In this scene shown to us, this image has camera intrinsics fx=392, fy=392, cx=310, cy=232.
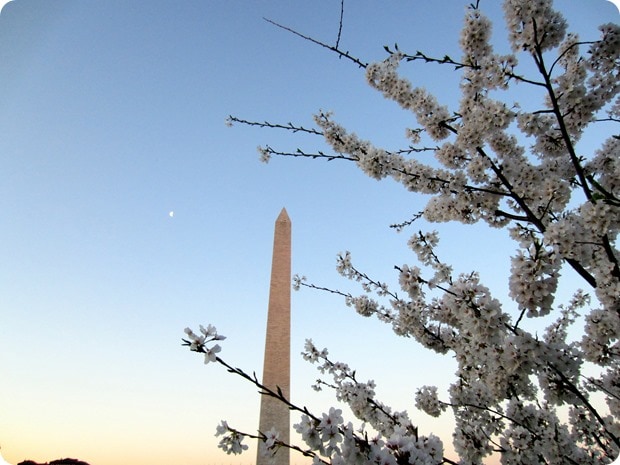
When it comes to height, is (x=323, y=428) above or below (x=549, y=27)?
below

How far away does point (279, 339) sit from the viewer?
414 inches

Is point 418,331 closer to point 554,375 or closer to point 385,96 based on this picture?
point 554,375

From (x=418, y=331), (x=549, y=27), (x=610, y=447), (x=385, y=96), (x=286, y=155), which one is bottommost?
(x=610, y=447)

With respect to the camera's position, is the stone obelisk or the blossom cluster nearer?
the blossom cluster

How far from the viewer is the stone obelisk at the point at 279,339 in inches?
384

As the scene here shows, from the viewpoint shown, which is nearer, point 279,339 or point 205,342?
point 205,342

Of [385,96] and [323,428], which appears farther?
[385,96]

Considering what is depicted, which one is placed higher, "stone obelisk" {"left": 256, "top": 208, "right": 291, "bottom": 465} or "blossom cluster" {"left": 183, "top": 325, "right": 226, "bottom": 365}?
Answer: "stone obelisk" {"left": 256, "top": 208, "right": 291, "bottom": 465}

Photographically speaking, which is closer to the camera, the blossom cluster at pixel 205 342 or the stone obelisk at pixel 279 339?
the blossom cluster at pixel 205 342

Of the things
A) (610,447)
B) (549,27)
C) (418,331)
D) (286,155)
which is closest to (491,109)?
(549,27)

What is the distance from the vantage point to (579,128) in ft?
9.98

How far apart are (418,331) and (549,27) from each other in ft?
9.89

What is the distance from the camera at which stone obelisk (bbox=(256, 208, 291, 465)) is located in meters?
9.76

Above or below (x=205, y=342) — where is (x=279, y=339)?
above
